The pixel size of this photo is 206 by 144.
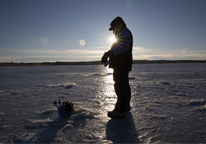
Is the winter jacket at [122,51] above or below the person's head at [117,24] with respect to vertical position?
below

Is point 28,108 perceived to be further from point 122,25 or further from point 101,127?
point 122,25

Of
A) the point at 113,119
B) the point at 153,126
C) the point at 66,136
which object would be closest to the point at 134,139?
the point at 153,126

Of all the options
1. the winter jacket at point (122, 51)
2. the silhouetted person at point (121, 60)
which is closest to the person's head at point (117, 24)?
A: the silhouetted person at point (121, 60)

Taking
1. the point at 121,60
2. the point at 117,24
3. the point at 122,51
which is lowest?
the point at 121,60

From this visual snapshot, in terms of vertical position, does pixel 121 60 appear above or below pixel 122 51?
below

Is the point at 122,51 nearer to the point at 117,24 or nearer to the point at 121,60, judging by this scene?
the point at 121,60

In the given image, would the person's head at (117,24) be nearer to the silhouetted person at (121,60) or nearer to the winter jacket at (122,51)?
the silhouetted person at (121,60)

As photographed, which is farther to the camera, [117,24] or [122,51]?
[117,24]

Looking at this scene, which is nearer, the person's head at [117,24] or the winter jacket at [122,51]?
the winter jacket at [122,51]

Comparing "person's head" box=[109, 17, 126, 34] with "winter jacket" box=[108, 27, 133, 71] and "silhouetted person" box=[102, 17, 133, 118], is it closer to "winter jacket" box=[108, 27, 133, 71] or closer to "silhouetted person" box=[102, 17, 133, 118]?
"silhouetted person" box=[102, 17, 133, 118]

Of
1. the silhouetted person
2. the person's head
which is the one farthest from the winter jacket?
the person's head

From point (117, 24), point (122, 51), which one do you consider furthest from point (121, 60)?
point (117, 24)

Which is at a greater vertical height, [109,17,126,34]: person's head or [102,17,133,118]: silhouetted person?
[109,17,126,34]: person's head

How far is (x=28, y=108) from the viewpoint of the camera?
3.32 m
